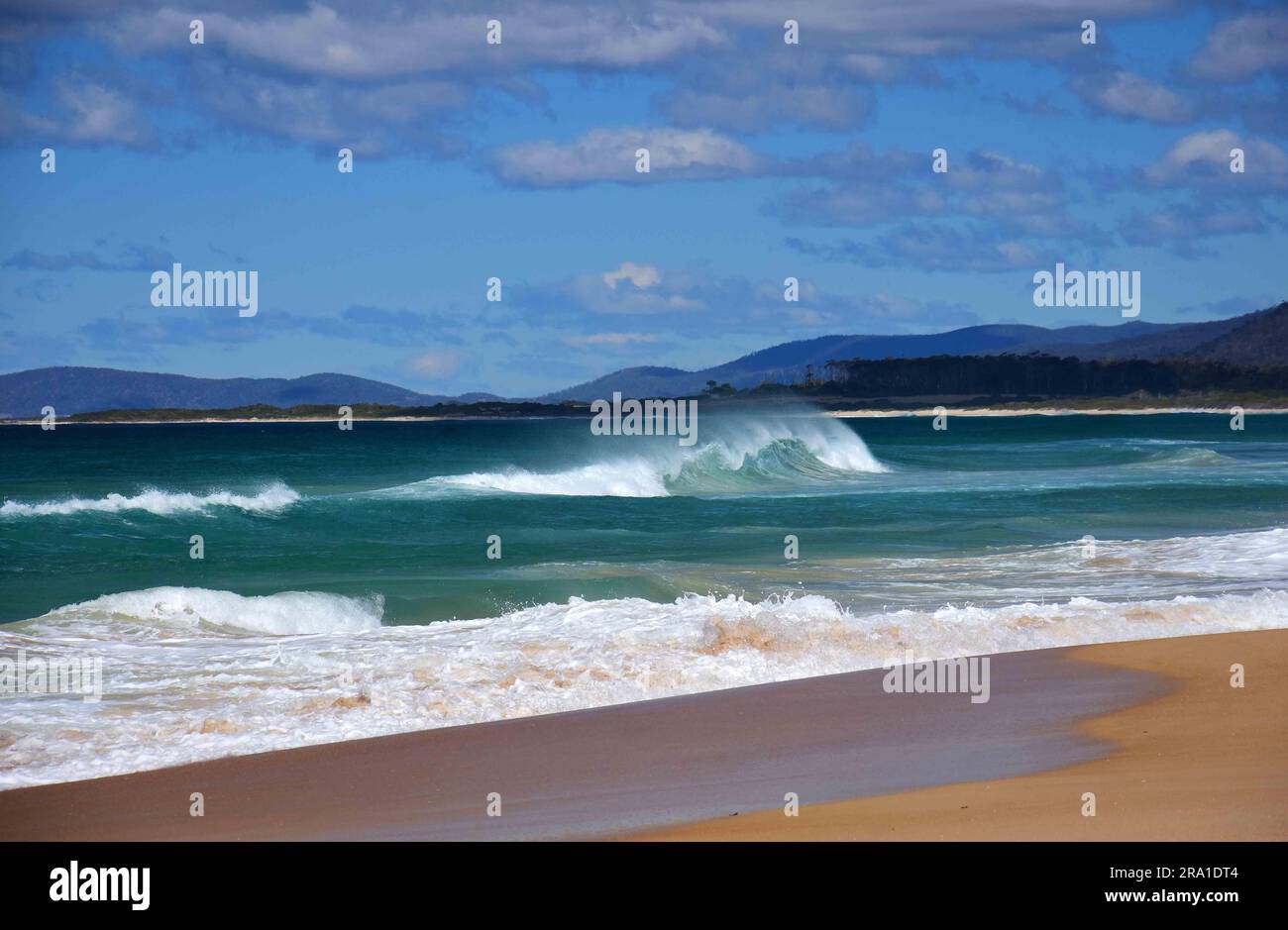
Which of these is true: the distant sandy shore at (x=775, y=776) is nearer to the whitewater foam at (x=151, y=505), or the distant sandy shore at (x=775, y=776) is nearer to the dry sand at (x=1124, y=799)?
the dry sand at (x=1124, y=799)

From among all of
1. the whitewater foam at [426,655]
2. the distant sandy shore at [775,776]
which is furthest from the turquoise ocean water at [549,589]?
the distant sandy shore at [775,776]

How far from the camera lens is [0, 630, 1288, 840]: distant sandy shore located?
270 inches

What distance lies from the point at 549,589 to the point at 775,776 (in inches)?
392

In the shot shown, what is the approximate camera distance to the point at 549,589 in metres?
17.8

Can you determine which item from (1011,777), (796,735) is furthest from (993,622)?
(1011,777)

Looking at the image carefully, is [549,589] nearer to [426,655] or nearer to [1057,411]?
[426,655]

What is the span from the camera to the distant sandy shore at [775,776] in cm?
686

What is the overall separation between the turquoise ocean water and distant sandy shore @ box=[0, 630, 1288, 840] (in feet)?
2.51

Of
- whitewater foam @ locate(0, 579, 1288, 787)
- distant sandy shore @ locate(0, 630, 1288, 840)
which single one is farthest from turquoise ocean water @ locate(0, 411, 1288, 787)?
distant sandy shore @ locate(0, 630, 1288, 840)

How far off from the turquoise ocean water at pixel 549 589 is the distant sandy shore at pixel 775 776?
2.51 ft

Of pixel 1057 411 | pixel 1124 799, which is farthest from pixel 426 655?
pixel 1057 411

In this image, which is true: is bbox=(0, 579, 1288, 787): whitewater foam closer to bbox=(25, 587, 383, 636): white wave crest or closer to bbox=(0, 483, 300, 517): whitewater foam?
bbox=(25, 587, 383, 636): white wave crest
